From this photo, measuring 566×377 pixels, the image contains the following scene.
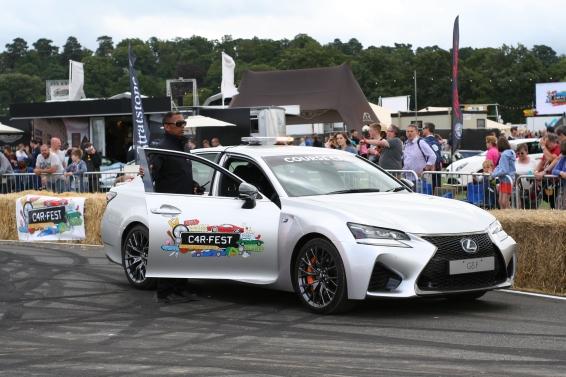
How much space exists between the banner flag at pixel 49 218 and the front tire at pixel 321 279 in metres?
8.76

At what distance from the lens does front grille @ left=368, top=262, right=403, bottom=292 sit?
25.2 ft

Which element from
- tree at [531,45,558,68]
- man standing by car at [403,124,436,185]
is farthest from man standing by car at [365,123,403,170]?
tree at [531,45,558,68]

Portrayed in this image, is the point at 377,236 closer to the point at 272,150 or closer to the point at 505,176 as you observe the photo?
the point at 272,150

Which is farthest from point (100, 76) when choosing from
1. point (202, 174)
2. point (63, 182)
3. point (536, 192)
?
point (202, 174)

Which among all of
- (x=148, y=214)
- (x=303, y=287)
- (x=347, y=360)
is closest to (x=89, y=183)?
(x=148, y=214)

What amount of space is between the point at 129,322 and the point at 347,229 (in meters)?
2.21

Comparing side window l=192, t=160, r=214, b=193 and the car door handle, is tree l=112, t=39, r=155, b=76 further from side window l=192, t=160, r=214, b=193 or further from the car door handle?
the car door handle

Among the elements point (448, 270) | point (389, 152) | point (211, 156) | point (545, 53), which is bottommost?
point (448, 270)

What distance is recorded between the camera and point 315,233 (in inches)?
319

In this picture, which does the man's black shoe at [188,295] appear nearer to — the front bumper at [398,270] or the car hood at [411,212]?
the car hood at [411,212]

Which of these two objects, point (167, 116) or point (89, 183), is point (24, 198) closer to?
point (89, 183)

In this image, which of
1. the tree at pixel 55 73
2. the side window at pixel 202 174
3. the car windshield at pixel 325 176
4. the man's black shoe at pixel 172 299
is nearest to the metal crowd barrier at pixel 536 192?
the car windshield at pixel 325 176

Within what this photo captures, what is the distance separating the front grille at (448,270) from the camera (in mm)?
7719

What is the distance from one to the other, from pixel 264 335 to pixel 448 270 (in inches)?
68.2
